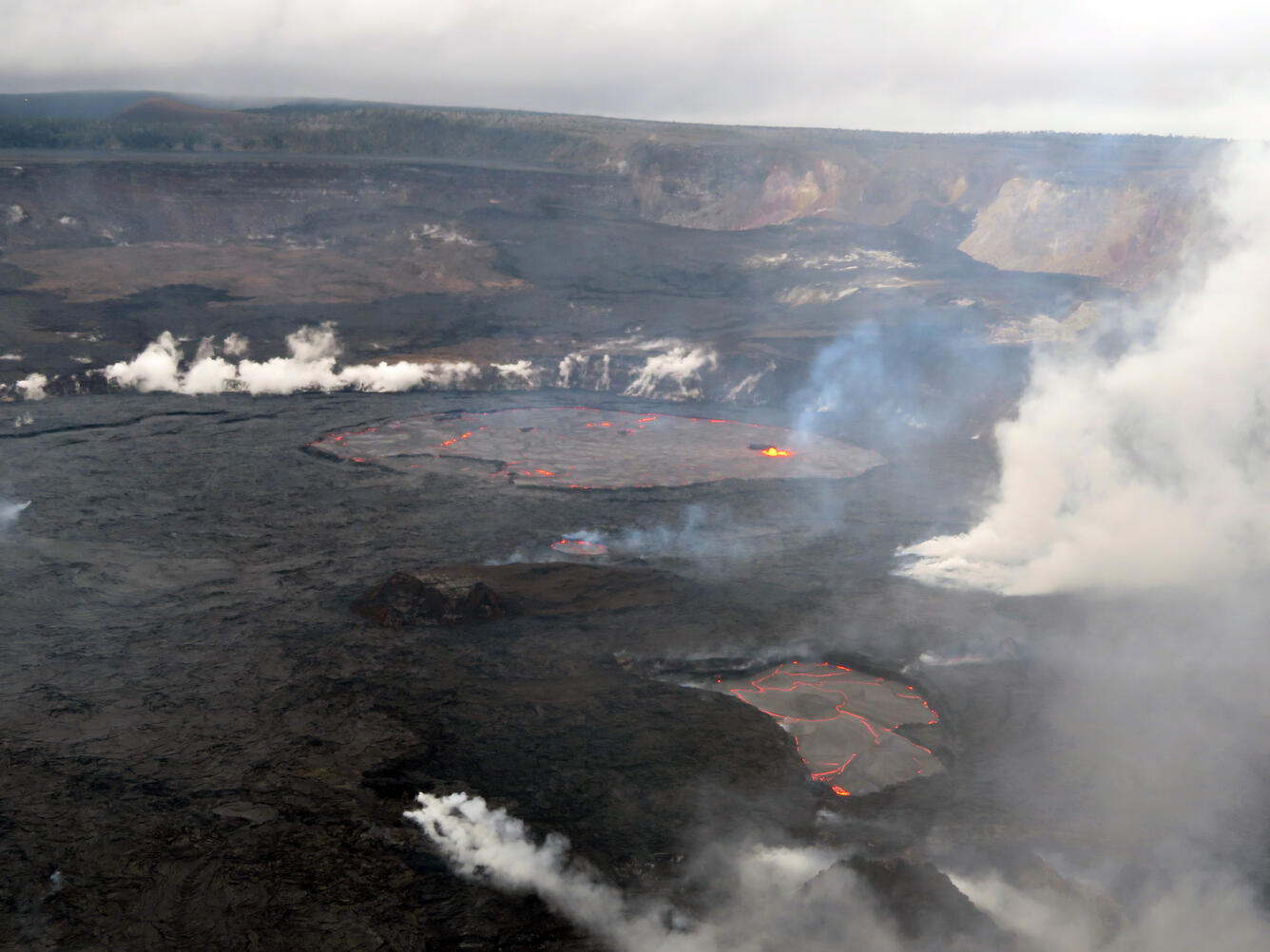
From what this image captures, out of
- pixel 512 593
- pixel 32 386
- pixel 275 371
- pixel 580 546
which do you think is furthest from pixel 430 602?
pixel 32 386

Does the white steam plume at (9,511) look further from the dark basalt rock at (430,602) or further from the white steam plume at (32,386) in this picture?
the white steam plume at (32,386)

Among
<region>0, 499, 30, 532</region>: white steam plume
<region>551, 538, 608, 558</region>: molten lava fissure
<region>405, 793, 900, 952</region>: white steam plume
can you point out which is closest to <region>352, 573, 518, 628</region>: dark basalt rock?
<region>551, 538, 608, 558</region>: molten lava fissure

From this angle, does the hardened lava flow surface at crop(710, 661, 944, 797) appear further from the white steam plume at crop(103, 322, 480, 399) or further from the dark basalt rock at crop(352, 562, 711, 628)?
the white steam plume at crop(103, 322, 480, 399)

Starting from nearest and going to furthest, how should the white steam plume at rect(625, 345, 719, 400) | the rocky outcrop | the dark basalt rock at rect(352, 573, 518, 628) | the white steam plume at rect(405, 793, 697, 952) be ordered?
the white steam plume at rect(405, 793, 697, 952)
the dark basalt rock at rect(352, 573, 518, 628)
the white steam plume at rect(625, 345, 719, 400)
the rocky outcrop

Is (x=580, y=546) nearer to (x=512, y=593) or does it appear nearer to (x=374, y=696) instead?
(x=512, y=593)

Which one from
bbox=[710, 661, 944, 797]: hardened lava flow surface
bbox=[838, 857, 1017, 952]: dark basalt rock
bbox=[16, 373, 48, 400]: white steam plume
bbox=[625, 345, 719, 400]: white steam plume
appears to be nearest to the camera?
bbox=[838, 857, 1017, 952]: dark basalt rock

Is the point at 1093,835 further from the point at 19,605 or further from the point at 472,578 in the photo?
the point at 19,605

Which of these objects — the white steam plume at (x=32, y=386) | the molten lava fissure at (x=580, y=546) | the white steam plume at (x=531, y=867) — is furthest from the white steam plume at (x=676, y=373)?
the white steam plume at (x=531, y=867)
